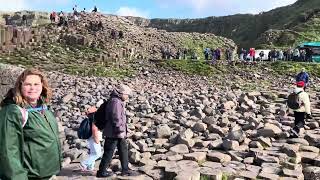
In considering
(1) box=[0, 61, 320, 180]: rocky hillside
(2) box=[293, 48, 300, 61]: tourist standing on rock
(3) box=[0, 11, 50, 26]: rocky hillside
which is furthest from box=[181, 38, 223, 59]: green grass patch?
(1) box=[0, 61, 320, 180]: rocky hillside

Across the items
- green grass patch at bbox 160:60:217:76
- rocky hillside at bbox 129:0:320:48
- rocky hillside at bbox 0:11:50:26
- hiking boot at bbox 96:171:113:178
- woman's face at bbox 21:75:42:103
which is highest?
rocky hillside at bbox 129:0:320:48

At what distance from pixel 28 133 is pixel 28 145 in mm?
106

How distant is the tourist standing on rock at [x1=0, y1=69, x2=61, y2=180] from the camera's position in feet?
13.6

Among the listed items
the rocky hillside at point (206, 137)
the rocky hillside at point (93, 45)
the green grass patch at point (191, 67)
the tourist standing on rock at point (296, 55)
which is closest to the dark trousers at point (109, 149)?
the rocky hillside at point (206, 137)

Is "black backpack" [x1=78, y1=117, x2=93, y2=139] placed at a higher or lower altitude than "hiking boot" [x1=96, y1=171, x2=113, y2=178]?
higher

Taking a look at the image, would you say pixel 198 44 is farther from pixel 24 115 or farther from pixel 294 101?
pixel 24 115

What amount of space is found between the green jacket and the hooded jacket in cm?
327

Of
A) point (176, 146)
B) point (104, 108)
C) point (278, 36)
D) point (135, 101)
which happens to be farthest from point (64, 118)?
point (278, 36)

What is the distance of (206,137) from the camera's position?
444 inches

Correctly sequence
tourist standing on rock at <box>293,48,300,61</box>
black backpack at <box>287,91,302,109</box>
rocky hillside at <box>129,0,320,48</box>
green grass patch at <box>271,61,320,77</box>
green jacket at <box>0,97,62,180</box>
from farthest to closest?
1. rocky hillside at <box>129,0,320,48</box>
2. tourist standing on rock at <box>293,48,300,61</box>
3. green grass patch at <box>271,61,320,77</box>
4. black backpack at <box>287,91,302,109</box>
5. green jacket at <box>0,97,62,180</box>

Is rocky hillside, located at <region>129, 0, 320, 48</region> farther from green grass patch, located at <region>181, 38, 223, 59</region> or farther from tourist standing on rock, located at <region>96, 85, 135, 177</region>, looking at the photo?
tourist standing on rock, located at <region>96, 85, 135, 177</region>

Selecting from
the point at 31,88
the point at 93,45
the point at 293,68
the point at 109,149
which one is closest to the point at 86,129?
the point at 109,149

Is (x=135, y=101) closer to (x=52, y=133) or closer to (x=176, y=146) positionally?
(x=176, y=146)

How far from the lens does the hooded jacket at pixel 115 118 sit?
25.9 feet
